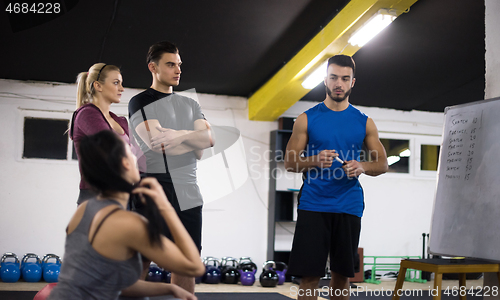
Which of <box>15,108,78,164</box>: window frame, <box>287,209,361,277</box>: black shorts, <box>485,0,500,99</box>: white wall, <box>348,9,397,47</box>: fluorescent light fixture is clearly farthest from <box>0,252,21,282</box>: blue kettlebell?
<box>485,0,500,99</box>: white wall

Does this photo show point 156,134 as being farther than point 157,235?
Yes

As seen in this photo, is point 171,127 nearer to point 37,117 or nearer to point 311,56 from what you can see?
point 311,56

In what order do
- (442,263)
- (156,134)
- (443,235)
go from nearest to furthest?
1. (156,134)
2. (442,263)
3. (443,235)

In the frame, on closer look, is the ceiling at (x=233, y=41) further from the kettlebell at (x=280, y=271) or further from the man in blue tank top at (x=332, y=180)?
the kettlebell at (x=280, y=271)

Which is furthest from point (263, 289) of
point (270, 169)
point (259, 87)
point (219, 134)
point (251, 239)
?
point (259, 87)

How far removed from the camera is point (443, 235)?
7.88ft

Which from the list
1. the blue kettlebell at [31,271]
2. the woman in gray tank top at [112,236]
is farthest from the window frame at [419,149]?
the woman in gray tank top at [112,236]

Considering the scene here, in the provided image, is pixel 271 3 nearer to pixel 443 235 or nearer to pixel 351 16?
pixel 351 16

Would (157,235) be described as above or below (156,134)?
below

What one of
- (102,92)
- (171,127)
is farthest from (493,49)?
(102,92)

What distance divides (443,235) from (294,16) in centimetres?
210

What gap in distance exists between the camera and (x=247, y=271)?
4773 millimetres

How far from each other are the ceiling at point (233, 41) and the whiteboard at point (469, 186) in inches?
55.5

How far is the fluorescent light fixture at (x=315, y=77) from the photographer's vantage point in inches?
165
